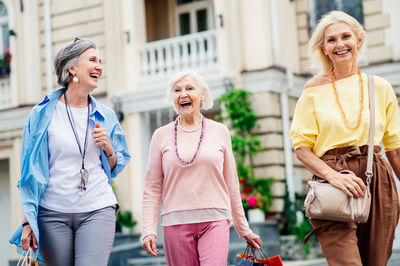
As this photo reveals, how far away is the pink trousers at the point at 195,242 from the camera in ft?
11.9

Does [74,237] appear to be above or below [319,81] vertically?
below

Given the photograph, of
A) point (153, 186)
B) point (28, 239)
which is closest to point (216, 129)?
point (153, 186)

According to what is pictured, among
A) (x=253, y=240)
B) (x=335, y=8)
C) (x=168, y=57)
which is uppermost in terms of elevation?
(x=335, y=8)

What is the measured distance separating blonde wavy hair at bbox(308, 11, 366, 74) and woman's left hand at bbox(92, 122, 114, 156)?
1292 millimetres

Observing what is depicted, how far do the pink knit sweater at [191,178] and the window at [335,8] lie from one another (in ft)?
25.4

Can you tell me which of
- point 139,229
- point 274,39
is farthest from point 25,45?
point 274,39

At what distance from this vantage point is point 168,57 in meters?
12.0

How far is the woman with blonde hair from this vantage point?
331 cm

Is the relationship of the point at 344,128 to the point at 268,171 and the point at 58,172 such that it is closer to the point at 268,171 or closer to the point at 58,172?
the point at 58,172

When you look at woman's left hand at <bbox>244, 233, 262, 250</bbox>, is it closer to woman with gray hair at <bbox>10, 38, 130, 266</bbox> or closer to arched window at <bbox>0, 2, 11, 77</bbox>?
woman with gray hair at <bbox>10, 38, 130, 266</bbox>

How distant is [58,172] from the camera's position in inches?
142

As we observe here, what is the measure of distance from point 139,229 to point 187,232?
821 cm

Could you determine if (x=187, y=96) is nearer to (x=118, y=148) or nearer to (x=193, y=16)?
(x=118, y=148)

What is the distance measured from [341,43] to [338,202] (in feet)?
2.89
